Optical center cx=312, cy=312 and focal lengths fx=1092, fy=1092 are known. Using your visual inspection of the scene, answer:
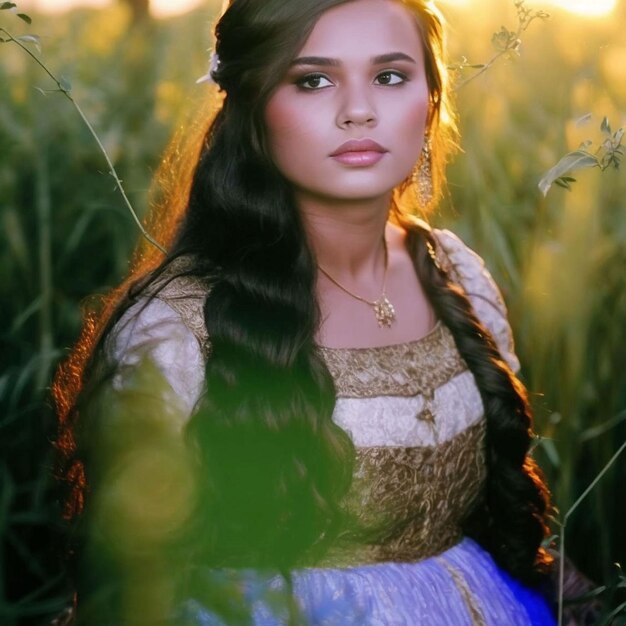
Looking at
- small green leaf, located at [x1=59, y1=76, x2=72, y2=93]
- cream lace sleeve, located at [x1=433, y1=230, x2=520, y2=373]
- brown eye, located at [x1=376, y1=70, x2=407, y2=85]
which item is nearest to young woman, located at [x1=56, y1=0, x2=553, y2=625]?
brown eye, located at [x1=376, y1=70, x2=407, y2=85]

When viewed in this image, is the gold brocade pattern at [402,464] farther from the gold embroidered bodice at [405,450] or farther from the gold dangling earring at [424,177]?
the gold dangling earring at [424,177]

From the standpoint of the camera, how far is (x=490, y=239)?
2.13 m

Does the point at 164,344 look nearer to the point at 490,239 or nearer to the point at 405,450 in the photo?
the point at 405,450

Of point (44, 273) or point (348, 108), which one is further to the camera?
point (44, 273)

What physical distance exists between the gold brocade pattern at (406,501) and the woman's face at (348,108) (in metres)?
0.38

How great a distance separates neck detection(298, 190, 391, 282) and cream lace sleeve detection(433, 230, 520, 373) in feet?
0.78

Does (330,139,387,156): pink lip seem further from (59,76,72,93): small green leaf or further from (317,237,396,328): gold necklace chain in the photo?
(59,76,72,93): small green leaf

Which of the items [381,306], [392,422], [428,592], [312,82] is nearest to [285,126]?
[312,82]

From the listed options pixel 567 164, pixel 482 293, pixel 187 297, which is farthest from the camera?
pixel 482 293

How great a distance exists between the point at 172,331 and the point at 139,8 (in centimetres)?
229

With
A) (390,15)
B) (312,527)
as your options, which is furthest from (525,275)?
(312,527)

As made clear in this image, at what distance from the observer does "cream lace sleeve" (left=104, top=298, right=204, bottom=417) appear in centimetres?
140

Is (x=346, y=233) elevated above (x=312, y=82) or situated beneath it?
situated beneath

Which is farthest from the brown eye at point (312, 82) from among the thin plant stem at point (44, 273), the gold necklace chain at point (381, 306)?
the thin plant stem at point (44, 273)
